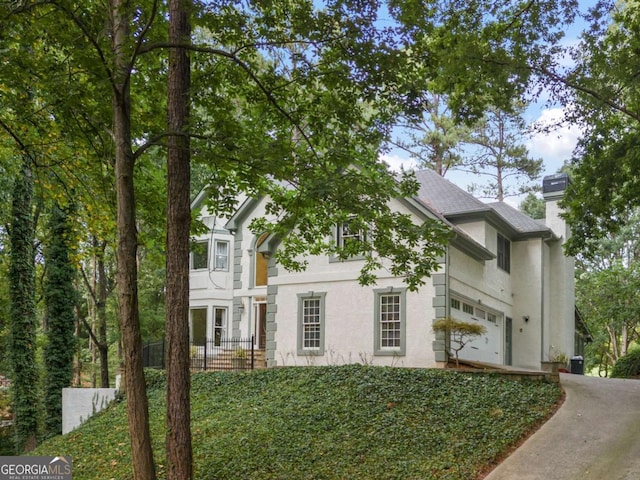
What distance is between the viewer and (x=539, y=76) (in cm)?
1310

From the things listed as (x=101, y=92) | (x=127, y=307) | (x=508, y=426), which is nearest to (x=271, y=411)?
(x=508, y=426)

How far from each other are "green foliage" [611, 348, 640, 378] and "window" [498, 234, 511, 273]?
16.2 ft

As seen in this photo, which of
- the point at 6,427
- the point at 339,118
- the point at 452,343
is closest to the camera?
the point at 339,118

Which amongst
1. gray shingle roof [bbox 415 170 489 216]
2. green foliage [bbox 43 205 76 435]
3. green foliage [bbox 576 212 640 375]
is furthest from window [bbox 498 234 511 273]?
green foliage [bbox 43 205 76 435]

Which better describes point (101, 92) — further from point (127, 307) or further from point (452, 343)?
point (452, 343)

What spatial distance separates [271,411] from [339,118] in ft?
21.8

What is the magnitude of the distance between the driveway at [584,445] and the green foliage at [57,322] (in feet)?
49.0

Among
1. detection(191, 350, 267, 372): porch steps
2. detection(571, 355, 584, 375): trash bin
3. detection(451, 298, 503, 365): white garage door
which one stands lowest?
detection(571, 355, 584, 375): trash bin

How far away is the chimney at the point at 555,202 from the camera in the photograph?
2492 centimetres

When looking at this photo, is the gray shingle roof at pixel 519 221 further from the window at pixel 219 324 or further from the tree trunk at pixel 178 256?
the tree trunk at pixel 178 256

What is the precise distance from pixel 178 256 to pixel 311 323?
10368 millimetres

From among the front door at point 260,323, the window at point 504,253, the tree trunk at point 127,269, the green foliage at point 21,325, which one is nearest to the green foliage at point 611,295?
the window at point 504,253

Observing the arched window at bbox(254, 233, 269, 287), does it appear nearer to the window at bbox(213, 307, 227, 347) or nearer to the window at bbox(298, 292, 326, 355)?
the window at bbox(213, 307, 227, 347)

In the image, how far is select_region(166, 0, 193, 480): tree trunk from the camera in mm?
8477
